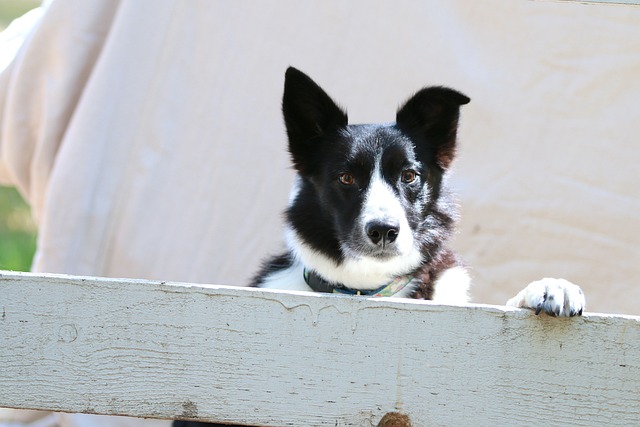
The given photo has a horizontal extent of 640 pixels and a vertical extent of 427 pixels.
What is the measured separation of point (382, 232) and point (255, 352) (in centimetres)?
77

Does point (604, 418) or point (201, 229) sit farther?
point (201, 229)

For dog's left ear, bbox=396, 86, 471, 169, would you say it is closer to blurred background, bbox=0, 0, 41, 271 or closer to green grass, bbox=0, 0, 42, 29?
blurred background, bbox=0, 0, 41, 271

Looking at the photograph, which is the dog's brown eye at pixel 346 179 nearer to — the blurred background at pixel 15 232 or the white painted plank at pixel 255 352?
the white painted plank at pixel 255 352

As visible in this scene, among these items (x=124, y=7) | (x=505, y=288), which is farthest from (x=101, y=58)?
(x=505, y=288)

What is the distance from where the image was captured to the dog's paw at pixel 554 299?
188 cm

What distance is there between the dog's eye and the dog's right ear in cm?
34

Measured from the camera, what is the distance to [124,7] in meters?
3.98

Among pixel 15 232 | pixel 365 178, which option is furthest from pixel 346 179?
pixel 15 232

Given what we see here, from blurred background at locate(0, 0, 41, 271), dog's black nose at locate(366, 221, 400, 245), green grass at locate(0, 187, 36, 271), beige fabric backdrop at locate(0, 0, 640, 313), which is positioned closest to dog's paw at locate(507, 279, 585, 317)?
dog's black nose at locate(366, 221, 400, 245)

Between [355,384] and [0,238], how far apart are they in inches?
222

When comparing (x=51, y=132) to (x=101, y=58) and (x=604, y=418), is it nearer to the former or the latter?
(x=101, y=58)

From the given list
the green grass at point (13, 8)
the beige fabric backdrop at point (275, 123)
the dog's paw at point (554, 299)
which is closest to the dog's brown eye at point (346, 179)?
the dog's paw at point (554, 299)

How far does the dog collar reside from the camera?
276cm

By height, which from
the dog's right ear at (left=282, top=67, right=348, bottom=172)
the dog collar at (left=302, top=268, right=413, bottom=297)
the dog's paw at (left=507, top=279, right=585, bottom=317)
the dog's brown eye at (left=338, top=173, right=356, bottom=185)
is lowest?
the dog's paw at (left=507, top=279, right=585, bottom=317)
